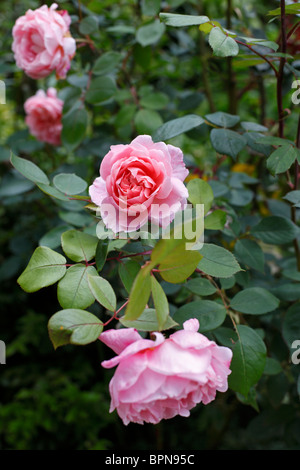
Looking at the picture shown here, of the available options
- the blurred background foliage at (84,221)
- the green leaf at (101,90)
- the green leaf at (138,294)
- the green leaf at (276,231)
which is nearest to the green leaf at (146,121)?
the blurred background foliage at (84,221)

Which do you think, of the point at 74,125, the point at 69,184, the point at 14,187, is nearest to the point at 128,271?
the point at 69,184

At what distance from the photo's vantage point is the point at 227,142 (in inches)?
26.0

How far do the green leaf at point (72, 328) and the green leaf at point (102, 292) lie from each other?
3cm

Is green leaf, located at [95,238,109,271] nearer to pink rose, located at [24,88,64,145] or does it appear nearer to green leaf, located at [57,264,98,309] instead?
green leaf, located at [57,264,98,309]

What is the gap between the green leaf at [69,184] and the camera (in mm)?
619

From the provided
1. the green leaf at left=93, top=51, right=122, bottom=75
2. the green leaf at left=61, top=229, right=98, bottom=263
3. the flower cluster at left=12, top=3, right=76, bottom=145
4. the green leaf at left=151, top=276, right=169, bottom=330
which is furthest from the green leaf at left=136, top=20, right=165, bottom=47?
the green leaf at left=151, top=276, right=169, bottom=330

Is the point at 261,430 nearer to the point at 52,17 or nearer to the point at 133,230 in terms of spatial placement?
the point at 133,230

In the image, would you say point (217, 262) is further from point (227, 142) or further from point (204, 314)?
point (227, 142)

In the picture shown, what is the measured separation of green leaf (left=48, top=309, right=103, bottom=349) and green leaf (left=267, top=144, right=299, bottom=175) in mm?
328

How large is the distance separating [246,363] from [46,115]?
0.85 m

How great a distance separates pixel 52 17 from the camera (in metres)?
0.73

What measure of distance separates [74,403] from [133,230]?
96 centimetres

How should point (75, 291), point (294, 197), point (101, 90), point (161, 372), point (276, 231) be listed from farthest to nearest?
point (101, 90), point (276, 231), point (294, 197), point (75, 291), point (161, 372)

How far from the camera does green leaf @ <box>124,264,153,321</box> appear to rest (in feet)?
1.35
